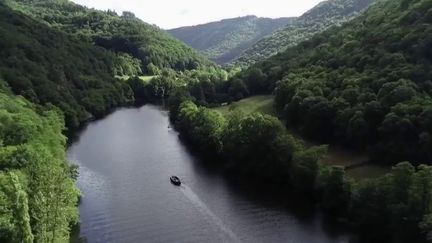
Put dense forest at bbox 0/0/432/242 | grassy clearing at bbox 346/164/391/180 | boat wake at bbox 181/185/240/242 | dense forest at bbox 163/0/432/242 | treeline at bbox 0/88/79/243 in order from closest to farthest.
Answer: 1. treeline at bbox 0/88/79/243
2. dense forest at bbox 0/0/432/242
3. dense forest at bbox 163/0/432/242
4. boat wake at bbox 181/185/240/242
5. grassy clearing at bbox 346/164/391/180

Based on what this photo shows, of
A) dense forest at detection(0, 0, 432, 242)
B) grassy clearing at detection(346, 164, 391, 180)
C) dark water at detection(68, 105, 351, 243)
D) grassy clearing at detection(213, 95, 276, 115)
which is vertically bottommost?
dark water at detection(68, 105, 351, 243)

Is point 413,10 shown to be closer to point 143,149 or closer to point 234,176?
point 234,176

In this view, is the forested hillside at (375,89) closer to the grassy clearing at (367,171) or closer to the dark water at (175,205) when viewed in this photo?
the grassy clearing at (367,171)

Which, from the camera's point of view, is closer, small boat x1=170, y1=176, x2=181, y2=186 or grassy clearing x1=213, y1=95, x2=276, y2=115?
small boat x1=170, y1=176, x2=181, y2=186

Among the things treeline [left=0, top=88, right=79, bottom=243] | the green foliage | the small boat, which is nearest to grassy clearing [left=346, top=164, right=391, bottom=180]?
the small boat

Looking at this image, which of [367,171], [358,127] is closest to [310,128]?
[358,127]

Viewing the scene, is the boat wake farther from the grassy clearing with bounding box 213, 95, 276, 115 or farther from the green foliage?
the green foliage

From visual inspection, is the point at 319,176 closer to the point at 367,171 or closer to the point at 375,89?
the point at 367,171
